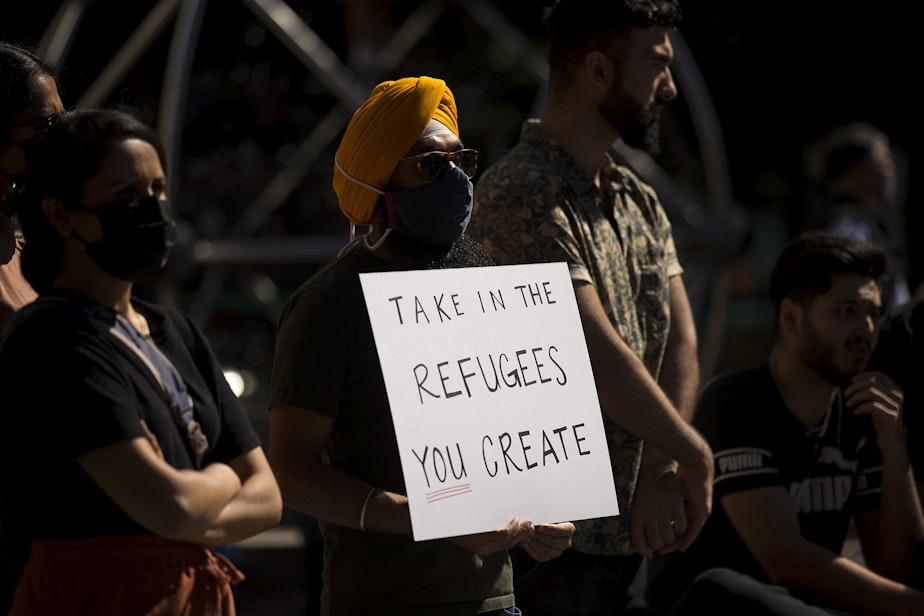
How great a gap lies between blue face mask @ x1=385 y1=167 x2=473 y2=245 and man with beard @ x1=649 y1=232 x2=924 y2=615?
1.34 m

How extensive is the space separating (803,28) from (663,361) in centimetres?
669

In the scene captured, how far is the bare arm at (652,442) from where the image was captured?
306 centimetres

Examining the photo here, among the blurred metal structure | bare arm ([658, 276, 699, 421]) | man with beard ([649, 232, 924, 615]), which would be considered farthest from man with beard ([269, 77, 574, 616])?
the blurred metal structure

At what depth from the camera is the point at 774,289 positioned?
407 centimetres

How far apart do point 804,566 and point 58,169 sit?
2156 mm

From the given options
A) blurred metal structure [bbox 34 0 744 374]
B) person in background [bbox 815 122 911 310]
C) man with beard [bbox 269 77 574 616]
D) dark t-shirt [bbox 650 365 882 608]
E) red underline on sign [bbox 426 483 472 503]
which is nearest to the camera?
red underline on sign [bbox 426 483 472 503]

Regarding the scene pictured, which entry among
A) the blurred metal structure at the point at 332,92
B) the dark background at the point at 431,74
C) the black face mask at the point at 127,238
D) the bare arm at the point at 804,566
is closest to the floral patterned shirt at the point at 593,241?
the bare arm at the point at 804,566

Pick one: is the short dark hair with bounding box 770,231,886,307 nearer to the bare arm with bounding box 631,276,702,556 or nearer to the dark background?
the bare arm with bounding box 631,276,702,556

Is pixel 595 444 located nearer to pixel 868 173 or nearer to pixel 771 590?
pixel 771 590

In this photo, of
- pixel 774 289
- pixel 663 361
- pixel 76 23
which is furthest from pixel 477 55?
pixel 663 361

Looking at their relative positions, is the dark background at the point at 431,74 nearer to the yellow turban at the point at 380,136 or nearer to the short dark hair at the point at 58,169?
the yellow turban at the point at 380,136

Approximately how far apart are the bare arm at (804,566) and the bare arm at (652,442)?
1.45 ft

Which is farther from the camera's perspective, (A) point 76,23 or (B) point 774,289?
(A) point 76,23

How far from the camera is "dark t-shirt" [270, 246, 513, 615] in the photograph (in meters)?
2.49
